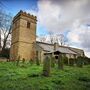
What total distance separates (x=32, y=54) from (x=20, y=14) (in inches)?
418

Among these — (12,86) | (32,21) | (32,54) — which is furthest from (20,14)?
(12,86)

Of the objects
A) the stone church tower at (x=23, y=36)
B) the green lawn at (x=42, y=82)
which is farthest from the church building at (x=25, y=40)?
the green lawn at (x=42, y=82)

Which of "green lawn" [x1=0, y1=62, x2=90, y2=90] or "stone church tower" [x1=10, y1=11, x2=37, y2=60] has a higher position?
"stone church tower" [x1=10, y1=11, x2=37, y2=60]

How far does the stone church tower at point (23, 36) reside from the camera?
142 ft

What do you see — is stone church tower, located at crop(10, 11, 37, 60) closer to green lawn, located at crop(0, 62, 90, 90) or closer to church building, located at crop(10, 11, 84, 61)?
church building, located at crop(10, 11, 84, 61)

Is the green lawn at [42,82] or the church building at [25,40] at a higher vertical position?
the church building at [25,40]

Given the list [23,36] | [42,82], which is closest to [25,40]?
[23,36]

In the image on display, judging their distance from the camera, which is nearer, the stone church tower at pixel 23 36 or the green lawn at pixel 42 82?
the green lawn at pixel 42 82

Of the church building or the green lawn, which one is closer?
the green lawn

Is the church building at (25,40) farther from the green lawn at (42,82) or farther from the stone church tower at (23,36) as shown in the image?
the green lawn at (42,82)

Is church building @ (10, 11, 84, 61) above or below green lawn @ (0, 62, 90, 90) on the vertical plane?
above

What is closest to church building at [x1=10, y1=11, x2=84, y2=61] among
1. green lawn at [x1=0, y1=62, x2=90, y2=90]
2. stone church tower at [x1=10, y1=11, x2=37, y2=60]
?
stone church tower at [x1=10, y1=11, x2=37, y2=60]

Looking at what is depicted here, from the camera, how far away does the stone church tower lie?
43.2 m

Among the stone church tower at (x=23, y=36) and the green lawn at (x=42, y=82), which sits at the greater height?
the stone church tower at (x=23, y=36)
